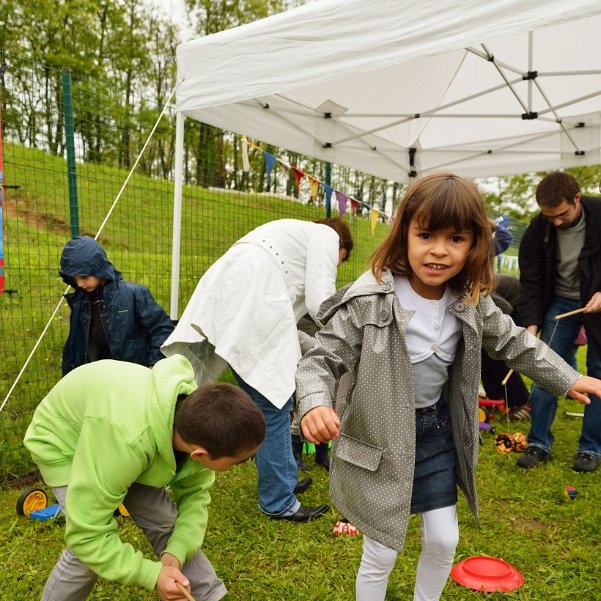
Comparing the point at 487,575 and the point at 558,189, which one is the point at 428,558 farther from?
the point at 558,189

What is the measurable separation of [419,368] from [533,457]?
8.03ft

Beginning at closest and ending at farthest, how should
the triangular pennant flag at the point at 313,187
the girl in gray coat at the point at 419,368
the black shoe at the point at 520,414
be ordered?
the girl in gray coat at the point at 419,368 < the black shoe at the point at 520,414 < the triangular pennant flag at the point at 313,187

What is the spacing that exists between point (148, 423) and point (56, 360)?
330 cm

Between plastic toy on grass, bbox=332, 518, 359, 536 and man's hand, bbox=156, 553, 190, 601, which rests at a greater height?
man's hand, bbox=156, 553, 190, 601

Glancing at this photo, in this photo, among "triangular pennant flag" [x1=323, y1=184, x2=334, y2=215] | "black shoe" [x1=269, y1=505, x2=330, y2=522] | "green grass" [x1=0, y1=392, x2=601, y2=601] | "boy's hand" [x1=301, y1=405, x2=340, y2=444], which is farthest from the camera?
"triangular pennant flag" [x1=323, y1=184, x2=334, y2=215]

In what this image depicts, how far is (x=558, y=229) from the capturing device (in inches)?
143

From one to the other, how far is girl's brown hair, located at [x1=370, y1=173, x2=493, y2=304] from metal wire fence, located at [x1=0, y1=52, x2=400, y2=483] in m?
2.28

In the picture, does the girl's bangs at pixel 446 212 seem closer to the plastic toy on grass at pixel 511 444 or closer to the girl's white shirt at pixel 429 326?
the girl's white shirt at pixel 429 326

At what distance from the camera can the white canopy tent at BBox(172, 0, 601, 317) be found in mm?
2721

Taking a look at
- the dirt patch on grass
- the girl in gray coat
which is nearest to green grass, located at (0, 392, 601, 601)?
the girl in gray coat

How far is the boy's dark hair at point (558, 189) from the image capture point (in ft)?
11.0

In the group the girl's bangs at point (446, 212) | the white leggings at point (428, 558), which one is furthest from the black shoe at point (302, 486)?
the girl's bangs at point (446, 212)

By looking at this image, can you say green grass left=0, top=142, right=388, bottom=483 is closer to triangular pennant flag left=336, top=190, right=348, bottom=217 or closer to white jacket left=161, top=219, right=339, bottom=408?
triangular pennant flag left=336, top=190, right=348, bottom=217

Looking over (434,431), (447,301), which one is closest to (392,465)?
(434,431)
